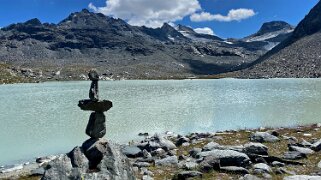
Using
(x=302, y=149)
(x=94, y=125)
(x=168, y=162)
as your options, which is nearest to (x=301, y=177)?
(x=302, y=149)

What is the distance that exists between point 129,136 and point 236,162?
22349mm

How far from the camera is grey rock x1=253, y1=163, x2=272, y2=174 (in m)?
19.5

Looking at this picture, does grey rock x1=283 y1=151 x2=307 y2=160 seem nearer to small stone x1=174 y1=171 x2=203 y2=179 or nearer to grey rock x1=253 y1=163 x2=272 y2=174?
grey rock x1=253 y1=163 x2=272 y2=174

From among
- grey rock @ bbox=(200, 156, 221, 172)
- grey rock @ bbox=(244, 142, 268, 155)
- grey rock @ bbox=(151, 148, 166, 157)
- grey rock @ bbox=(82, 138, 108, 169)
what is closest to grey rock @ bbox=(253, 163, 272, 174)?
grey rock @ bbox=(200, 156, 221, 172)

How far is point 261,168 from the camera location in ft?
65.1

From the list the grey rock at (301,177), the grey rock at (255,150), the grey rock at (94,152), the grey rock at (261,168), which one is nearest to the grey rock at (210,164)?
the grey rock at (261,168)

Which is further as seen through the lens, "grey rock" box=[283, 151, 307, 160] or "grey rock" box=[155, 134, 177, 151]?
"grey rock" box=[155, 134, 177, 151]

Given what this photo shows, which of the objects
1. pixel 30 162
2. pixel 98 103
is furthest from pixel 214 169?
pixel 30 162

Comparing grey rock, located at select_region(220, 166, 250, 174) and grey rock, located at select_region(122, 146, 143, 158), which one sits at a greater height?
grey rock, located at select_region(220, 166, 250, 174)

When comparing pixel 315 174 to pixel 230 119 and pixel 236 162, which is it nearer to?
pixel 236 162

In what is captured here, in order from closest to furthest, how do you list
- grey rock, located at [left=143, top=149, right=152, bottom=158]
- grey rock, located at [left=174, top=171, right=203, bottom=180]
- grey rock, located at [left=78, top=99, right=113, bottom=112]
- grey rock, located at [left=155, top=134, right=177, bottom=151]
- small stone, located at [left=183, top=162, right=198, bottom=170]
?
grey rock, located at [left=78, top=99, right=113, bottom=112], grey rock, located at [left=174, top=171, right=203, bottom=180], small stone, located at [left=183, top=162, right=198, bottom=170], grey rock, located at [left=143, top=149, right=152, bottom=158], grey rock, located at [left=155, top=134, right=177, bottom=151]

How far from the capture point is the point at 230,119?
179 ft

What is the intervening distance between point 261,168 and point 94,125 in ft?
27.8

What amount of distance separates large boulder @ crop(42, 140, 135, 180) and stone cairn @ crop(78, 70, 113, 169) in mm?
131
